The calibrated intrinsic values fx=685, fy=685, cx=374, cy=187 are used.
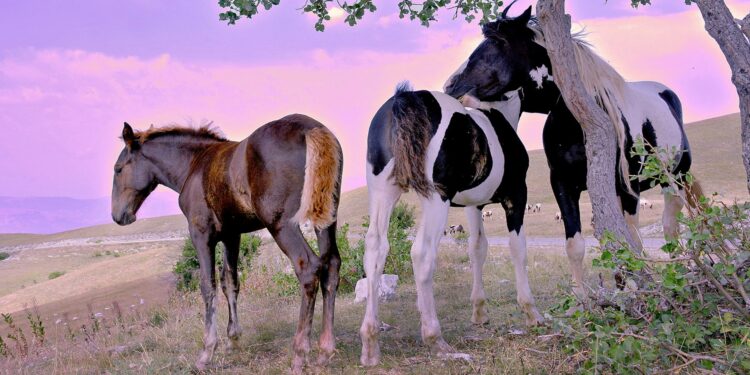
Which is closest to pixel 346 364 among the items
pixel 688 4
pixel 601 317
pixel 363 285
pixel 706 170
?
pixel 601 317

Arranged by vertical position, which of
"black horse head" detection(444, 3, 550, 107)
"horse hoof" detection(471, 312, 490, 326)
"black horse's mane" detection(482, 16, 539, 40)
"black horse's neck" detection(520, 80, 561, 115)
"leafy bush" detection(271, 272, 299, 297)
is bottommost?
"leafy bush" detection(271, 272, 299, 297)

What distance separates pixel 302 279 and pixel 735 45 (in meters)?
4.31

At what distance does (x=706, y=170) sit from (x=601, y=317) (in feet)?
171

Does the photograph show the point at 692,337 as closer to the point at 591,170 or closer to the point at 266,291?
the point at 591,170

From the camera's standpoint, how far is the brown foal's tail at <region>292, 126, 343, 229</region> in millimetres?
6059

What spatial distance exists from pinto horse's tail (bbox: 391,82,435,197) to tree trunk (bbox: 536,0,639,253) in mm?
1372

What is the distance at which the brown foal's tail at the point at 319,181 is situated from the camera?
606cm

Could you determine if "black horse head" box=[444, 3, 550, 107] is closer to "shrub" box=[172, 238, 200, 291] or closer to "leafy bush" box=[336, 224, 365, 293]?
"leafy bush" box=[336, 224, 365, 293]

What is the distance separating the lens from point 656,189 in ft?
170

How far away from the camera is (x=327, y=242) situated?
6.34 meters

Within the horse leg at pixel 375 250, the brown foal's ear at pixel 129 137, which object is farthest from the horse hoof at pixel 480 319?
the brown foal's ear at pixel 129 137

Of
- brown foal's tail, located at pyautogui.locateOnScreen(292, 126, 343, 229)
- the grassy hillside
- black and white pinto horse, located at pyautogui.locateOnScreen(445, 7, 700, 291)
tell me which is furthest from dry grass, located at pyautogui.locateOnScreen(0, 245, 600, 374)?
the grassy hillside

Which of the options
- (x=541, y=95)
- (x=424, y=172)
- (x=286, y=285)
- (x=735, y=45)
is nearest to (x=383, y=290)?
(x=286, y=285)

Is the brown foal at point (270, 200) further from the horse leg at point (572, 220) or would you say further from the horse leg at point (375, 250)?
the horse leg at point (572, 220)
